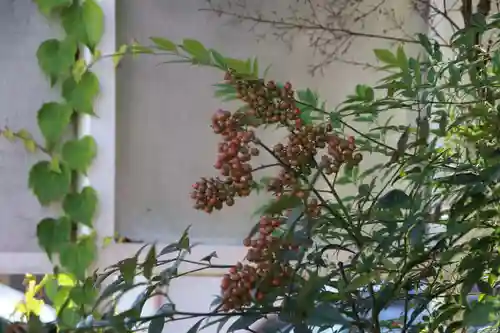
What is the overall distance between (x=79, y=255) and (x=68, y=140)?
230 mm

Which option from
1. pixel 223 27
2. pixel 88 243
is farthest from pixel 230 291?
pixel 223 27

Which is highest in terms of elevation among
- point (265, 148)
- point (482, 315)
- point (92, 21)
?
point (92, 21)

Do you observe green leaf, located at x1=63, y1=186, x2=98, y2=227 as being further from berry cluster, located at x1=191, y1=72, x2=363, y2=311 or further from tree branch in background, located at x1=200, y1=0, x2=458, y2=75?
berry cluster, located at x1=191, y1=72, x2=363, y2=311

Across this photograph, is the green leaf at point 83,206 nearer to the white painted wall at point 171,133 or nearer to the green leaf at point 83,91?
the white painted wall at point 171,133

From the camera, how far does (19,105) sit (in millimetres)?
1179

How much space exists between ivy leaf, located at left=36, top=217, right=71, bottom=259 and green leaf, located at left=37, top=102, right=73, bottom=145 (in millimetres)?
158

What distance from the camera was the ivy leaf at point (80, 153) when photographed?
3.79 ft

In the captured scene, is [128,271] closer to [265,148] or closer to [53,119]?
[265,148]

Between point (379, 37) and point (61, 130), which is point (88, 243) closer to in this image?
Result: point (61, 130)

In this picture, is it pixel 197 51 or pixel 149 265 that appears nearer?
pixel 149 265

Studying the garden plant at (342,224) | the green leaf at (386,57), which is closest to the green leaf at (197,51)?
the garden plant at (342,224)

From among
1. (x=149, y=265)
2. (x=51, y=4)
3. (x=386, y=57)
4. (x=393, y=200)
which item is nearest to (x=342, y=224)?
(x=393, y=200)

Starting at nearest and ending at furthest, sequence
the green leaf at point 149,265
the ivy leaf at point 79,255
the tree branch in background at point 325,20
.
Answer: the green leaf at point 149,265, the ivy leaf at point 79,255, the tree branch in background at point 325,20

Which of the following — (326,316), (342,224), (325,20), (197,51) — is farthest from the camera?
(325,20)
